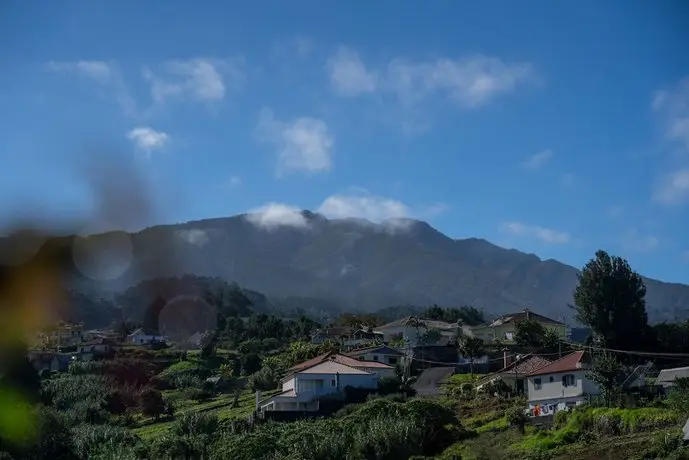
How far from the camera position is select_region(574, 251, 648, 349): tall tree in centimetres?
4800

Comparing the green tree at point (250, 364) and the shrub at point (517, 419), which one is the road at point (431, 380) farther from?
the green tree at point (250, 364)

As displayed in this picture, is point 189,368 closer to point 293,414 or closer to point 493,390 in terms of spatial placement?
point 293,414

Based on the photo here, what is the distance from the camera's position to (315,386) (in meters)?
43.1

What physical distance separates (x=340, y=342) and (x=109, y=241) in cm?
5507

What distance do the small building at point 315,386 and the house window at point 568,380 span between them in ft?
35.9

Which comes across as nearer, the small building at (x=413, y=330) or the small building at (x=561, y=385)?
the small building at (x=561, y=385)

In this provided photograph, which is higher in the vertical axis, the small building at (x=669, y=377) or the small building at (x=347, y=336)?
the small building at (x=347, y=336)

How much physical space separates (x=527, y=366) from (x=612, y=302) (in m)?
9.93

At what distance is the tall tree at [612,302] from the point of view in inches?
1890

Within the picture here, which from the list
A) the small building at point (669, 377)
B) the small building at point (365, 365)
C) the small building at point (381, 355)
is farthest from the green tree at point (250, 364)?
the small building at point (669, 377)

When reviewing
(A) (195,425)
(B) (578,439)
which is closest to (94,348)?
(A) (195,425)

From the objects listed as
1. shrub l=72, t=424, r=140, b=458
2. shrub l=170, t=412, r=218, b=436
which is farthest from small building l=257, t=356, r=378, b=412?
shrub l=72, t=424, r=140, b=458

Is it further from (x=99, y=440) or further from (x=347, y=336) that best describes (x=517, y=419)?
(x=347, y=336)

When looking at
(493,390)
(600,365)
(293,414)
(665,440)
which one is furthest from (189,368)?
(665,440)
